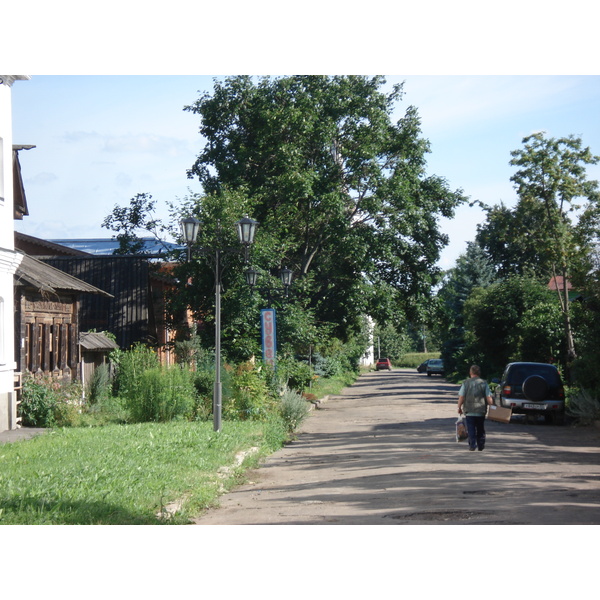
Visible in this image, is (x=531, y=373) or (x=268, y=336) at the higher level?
(x=268, y=336)

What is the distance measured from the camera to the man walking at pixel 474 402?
14148mm

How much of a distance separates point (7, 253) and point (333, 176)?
18.6 m

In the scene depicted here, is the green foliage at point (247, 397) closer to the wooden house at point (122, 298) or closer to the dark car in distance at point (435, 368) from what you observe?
the wooden house at point (122, 298)

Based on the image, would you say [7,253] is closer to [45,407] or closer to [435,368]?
[45,407]

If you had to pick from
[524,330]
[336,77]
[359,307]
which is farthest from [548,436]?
[336,77]

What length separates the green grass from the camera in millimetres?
8359

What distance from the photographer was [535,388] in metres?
21.6

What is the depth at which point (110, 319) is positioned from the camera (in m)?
31.7

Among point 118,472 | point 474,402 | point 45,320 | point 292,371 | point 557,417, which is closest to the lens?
point 118,472

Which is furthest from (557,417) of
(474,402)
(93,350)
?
(93,350)

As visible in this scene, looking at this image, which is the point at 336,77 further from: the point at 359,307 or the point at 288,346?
the point at 288,346

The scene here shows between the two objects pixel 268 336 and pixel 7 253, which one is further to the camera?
pixel 268 336

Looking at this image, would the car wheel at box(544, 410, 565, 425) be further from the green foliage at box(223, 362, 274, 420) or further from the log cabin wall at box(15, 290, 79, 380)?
the log cabin wall at box(15, 290, 79, 380)

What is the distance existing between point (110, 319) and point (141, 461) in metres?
20.6
